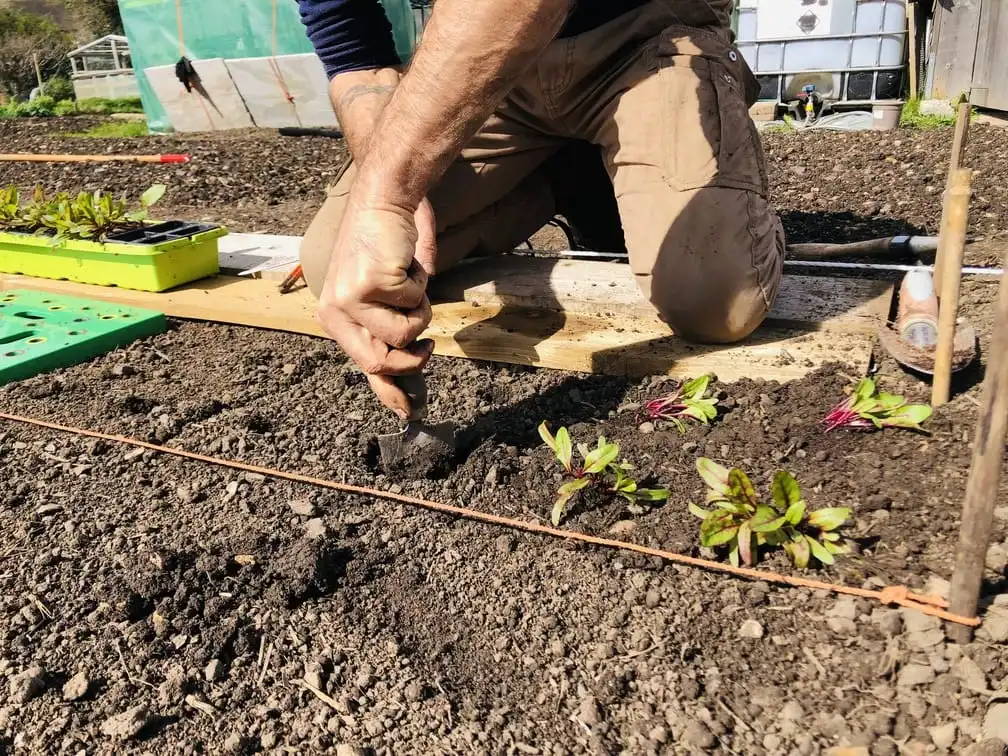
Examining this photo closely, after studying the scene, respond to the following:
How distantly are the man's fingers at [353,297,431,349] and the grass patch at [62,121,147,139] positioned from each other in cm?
1135

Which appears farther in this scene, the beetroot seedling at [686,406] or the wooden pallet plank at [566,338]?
the wooden pallet plank at [566,338]

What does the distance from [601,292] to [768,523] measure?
1333mm

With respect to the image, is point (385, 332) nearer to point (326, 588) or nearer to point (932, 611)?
point (326, 588)

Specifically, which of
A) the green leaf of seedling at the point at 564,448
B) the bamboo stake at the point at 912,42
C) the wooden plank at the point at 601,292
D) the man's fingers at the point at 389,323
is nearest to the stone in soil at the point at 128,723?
the man's fingers at the point at 389,323

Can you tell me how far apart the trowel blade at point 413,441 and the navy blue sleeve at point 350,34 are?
1.35 metres

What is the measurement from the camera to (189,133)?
11539 mm

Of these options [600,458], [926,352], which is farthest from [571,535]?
[926,352]

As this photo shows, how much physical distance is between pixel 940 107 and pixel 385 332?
366 inches

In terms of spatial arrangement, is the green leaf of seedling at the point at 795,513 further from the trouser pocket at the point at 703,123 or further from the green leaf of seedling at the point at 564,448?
the trouser pocket at the point at 703,123

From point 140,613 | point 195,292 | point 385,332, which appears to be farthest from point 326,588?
point 195,292

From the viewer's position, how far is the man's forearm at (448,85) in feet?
4.98

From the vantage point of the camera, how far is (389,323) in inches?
62.1

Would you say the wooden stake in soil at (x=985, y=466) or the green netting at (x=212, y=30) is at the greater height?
the green netting at (x=212, y=30)

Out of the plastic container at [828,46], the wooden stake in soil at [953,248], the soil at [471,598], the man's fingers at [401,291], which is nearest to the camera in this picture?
the soil at [471,598]
